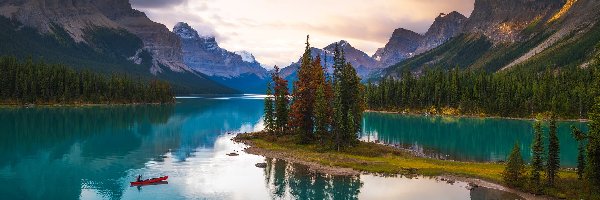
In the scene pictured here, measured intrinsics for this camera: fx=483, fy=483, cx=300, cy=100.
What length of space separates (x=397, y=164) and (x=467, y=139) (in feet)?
177

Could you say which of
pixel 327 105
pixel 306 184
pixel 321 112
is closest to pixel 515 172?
pixel 306 184

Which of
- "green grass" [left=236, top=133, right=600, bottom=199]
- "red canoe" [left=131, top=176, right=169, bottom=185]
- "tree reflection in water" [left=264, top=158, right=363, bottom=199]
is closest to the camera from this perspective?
"green grass" [left=236, top=133, right=600, bottom=199]

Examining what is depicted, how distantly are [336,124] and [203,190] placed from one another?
3380 centimetres


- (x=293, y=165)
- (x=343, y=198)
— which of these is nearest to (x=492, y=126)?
(x=293, y=165)

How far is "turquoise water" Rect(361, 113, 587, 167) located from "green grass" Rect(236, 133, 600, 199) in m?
9.93

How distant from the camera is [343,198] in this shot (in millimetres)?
57844

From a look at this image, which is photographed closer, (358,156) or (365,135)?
(358,156)

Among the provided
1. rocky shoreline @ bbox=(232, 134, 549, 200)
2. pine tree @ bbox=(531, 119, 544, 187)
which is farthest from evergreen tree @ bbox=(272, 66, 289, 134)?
pine tree @ bbox=(531, 119, 544, 187)

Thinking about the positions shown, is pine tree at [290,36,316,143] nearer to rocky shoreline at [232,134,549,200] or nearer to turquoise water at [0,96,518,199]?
rocky shoreline at [232,134,549,200]

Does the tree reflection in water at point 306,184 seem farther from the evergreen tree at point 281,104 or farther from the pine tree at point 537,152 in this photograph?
the evergreen tree at point 281,104

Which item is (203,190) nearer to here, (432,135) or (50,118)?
(432,135)

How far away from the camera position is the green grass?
5834 centimetres

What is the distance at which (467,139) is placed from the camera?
4899 inches

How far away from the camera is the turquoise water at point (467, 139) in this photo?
9669cm
